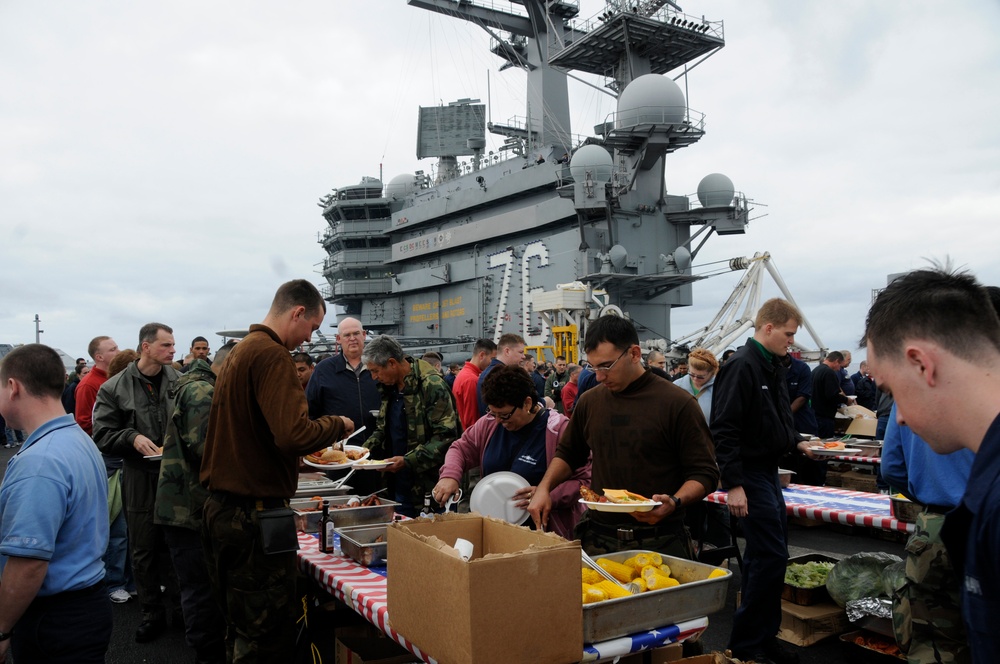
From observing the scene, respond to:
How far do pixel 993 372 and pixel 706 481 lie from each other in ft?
7.04

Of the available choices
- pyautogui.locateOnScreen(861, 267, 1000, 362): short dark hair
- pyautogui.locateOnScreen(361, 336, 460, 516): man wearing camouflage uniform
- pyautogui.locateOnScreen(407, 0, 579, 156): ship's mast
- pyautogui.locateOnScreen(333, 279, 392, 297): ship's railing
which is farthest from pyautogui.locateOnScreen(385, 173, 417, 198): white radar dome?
pyautogui.locateOnScreen(861, 267, 1000, 362): short dark hair

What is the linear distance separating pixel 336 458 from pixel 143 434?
186cm

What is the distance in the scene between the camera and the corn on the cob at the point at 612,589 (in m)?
2.63

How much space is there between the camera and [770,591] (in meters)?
4.24

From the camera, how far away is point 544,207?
28031 mm

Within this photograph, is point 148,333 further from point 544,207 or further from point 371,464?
point 544,207

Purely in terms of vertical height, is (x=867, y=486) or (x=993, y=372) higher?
(x=993, y=372)

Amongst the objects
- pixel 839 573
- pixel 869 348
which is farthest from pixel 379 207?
pixel 869 348

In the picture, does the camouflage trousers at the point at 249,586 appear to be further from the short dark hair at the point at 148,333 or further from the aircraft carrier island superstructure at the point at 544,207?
the aircraft carrier island superstructure at the point at 544,207

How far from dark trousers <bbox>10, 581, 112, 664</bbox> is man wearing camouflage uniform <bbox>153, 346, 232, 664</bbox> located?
1502 millimetres

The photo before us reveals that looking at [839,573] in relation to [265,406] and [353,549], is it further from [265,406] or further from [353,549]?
[265,406]

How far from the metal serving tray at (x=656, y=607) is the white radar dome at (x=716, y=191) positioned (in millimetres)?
24789

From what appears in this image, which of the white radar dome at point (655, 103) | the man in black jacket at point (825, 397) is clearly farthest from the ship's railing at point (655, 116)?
the man in black jacket at point (825, 397)

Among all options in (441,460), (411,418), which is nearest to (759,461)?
(441,460)
